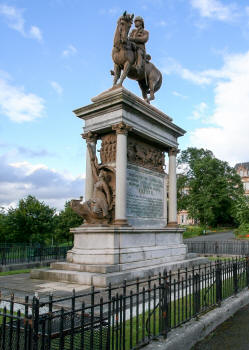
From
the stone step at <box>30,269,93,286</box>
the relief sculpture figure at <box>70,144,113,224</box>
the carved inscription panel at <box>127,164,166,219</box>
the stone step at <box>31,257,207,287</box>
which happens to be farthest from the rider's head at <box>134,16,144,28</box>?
the stone step at <box>30,269,93,286</box>

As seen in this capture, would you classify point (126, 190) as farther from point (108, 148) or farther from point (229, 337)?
point (229, 337)

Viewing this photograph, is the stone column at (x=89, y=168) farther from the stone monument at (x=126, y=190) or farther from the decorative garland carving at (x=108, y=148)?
the decorative garland carving at (x=108, y=148)

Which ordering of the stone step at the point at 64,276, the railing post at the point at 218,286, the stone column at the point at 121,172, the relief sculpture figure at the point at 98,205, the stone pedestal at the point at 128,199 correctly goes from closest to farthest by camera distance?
the railing post at the point at 218,286
the stone step at the point at 64,276
the stone pedestal at the point at 128,199
the stone column at the point at 121,172
the relief sculpture figure at the point at 98,205

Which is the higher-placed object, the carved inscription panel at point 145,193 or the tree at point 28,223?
the carved inscription panel at point 145,193

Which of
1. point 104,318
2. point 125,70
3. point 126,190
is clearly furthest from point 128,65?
point 104,318

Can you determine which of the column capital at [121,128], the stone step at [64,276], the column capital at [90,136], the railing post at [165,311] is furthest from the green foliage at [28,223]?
the railing post at [165,311]

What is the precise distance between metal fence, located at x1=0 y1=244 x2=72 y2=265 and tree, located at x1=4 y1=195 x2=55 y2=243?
10.0 m

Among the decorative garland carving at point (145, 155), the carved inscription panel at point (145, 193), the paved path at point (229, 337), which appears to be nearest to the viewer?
the paved path at point (229, 337)

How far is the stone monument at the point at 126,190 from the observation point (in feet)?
33.1

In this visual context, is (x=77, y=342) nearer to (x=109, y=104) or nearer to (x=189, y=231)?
(x=109, y=104)

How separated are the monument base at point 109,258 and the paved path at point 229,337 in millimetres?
3461

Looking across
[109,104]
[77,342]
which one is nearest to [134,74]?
[109,104]

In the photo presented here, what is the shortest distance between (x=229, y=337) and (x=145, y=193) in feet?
24.9

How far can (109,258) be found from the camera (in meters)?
9.84
